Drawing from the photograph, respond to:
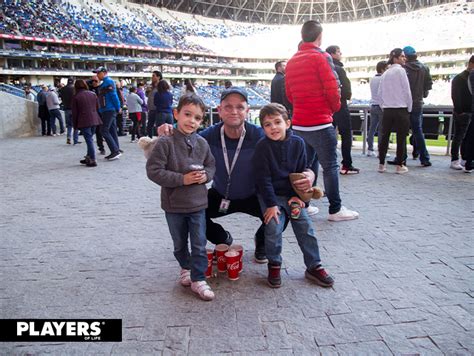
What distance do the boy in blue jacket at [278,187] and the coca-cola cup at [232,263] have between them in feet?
0.80

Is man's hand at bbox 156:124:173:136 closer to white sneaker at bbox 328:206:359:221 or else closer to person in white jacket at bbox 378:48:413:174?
white sneaker at bbox 328:206:359:221

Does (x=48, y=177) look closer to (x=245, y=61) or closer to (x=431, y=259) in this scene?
(x=431, y=259)

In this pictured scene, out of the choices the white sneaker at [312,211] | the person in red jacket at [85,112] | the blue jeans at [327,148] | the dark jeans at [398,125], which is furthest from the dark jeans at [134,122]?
the blue jeans at [327,148]

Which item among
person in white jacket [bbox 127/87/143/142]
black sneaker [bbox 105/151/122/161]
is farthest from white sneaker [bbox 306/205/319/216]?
person in white jacket [bbox 127/87/143/142]

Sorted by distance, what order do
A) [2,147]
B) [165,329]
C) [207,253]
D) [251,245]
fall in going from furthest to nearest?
1. [2,147]
2. [251,245]
3. [207,253]
4. [165,329]

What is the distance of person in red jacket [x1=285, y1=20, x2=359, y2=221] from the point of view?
3537 millimetres

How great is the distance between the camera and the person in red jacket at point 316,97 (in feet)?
11.6

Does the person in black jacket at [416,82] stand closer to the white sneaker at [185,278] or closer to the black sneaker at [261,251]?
the black sneaker at [261,251]

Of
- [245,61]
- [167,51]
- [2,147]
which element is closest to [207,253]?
[2,147]

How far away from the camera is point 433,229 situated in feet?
11.5

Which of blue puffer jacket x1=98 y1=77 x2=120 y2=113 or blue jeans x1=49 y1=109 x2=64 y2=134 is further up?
blue puffer jacket x1=98 y1=77 x2=120 y2=113

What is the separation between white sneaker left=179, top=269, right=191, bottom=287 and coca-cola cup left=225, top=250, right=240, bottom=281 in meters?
0.29

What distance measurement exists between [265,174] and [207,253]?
76cm

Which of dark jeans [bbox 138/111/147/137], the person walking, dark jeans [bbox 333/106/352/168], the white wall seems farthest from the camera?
the white wall
